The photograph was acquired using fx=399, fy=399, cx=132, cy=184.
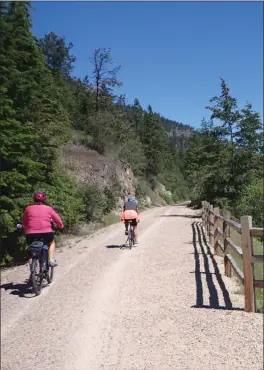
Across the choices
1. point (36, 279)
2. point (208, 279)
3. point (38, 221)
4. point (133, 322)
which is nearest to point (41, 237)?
point (38, 221)

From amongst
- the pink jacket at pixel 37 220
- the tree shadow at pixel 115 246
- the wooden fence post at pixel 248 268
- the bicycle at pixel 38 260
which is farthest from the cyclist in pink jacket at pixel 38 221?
the tree shadow at pixel 115 246

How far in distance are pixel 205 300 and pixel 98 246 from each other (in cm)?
812

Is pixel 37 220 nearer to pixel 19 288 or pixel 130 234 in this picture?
pixel 19 288

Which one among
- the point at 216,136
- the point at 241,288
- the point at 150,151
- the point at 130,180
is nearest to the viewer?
the point at 241,288

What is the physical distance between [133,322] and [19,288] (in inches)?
144

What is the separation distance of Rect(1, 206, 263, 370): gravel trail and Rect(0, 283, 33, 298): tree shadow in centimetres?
3

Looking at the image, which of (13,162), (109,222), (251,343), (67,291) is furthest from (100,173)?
(251,343)

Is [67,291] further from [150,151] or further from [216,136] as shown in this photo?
[150,151]

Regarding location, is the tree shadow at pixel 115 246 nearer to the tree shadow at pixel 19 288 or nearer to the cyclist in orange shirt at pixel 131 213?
the cyclist in orange shirt at pixel 131 213

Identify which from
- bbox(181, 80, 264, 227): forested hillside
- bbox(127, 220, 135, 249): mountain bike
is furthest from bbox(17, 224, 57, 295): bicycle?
bbox(181, 80, 264, 227): forested hillside

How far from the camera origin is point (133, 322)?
20.5 feet

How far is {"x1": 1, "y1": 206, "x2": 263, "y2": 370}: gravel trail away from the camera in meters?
5.06

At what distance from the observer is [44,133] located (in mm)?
18094

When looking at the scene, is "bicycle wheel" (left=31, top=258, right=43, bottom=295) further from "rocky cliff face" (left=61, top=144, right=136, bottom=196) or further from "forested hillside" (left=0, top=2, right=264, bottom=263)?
"rocky cliff face" (left=61, top=144, right=136, bottom=196)
